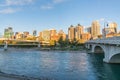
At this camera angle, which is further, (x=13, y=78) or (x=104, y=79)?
(x=104, y=79)

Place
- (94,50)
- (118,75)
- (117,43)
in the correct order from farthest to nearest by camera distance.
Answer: (94,50) < (117,43) < (118,75)

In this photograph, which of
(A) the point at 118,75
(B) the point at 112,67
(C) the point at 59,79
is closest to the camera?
(C) the point at 59,79

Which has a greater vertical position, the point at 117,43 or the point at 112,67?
the point at 117,43

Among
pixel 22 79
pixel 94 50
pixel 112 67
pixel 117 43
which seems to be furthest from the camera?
pixel 94 50

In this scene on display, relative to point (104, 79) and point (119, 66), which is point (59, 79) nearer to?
point (104, 79)

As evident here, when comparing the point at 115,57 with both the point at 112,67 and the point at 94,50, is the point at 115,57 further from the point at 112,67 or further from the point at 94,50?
the point at 94,50

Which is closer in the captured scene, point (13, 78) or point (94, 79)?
point (13, 78)

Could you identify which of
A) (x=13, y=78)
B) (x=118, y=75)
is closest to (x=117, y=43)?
(x=118, y=75)

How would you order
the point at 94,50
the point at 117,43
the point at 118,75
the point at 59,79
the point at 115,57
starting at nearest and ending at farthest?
the point at 59,79 → the point at 118,75 → the point at 117,43 → the point at 115,57 → the point at 94,50

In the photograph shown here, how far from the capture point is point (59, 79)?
44.1 m

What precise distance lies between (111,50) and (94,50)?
67701mm

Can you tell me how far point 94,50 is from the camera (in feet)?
432

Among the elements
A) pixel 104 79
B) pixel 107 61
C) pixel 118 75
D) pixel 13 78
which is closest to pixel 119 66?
pixel 107 61

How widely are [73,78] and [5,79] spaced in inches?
612
